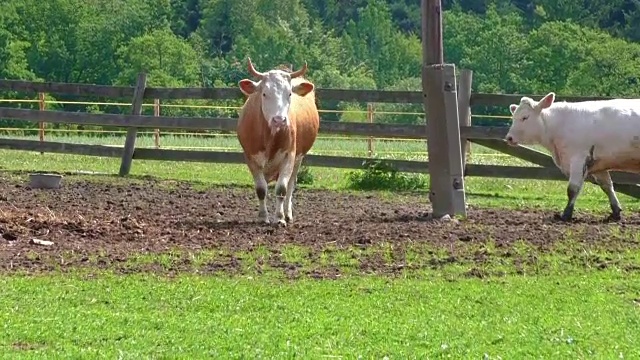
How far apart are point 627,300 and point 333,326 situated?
2.56m

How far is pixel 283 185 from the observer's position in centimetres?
1441

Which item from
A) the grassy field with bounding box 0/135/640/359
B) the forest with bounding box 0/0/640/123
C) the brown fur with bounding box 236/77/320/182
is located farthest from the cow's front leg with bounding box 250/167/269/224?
the forest with bounding box 0/0/640/123

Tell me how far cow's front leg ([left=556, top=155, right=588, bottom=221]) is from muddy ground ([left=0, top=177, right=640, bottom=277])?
0.16m

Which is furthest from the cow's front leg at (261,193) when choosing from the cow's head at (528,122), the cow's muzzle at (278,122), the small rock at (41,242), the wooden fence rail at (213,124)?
the wooden fence rail at (213,124)

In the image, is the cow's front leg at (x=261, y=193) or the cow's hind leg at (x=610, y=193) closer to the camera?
the cow's front leg at (x=261, y=193)

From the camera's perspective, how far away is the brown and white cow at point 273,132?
47.4 feet

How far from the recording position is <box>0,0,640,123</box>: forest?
227 ft

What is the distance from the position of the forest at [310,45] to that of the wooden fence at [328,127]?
29.3 meters

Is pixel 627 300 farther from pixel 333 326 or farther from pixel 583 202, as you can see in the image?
pixel 583 202

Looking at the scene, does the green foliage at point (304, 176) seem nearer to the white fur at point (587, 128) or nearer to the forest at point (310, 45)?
the white fur at point (587, 128)

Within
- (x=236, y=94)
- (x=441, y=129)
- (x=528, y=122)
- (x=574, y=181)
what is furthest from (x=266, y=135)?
(x=236, y=94)

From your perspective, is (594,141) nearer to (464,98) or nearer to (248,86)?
(464,98)

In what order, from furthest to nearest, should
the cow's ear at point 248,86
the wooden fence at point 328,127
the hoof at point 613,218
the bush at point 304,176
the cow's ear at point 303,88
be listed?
the bush at point 304,176, the wooden fence at point 328,127, the cow's ear at point 303,88, the cow's ear at point 248,86, the hoof at point 613,218

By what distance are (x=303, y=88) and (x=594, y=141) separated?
3.58 m
